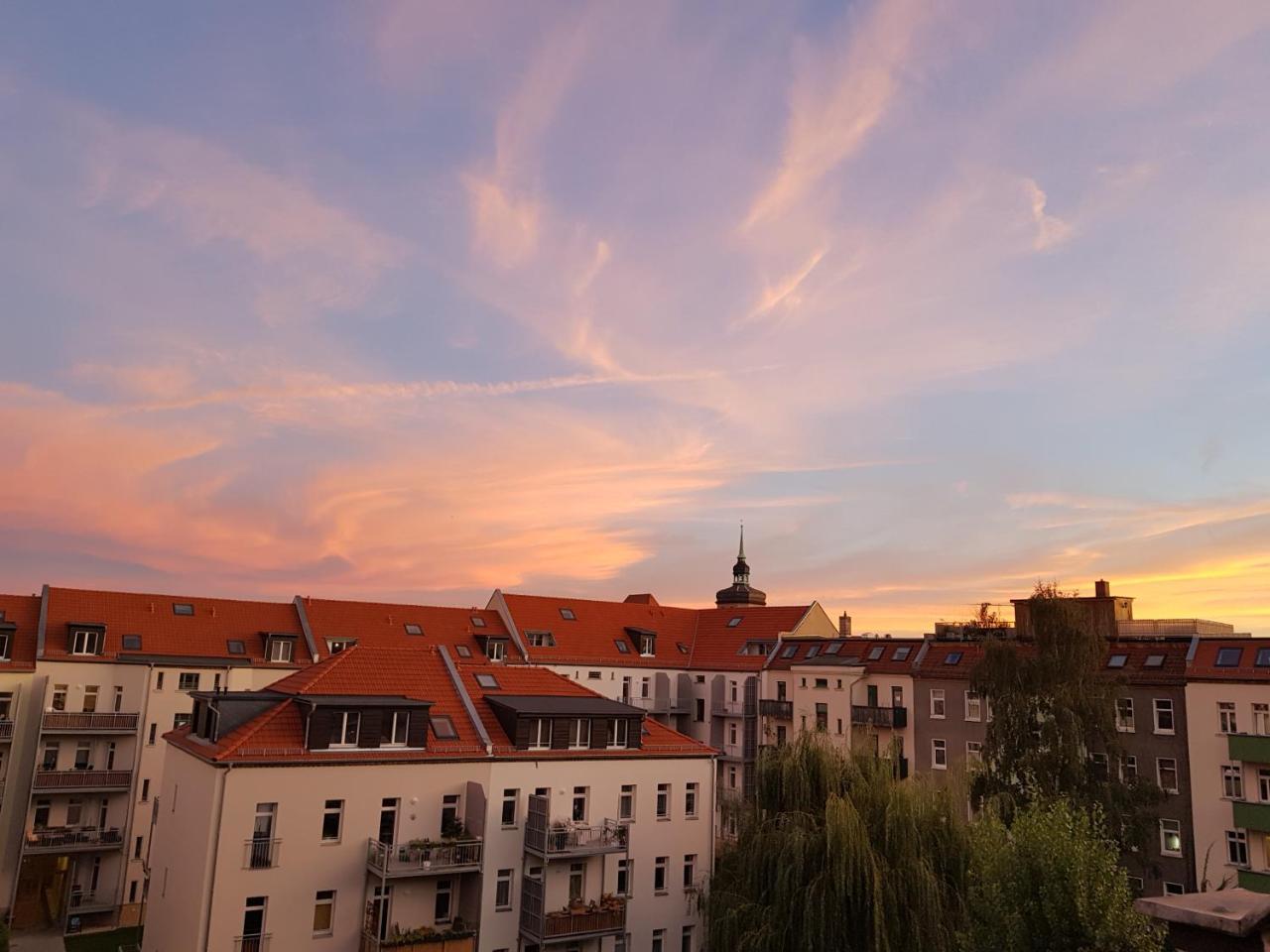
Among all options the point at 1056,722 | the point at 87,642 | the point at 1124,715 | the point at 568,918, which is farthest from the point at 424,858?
the point at 1124,715

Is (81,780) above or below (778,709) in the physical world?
below

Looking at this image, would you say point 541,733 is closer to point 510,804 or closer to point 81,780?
point 510,804

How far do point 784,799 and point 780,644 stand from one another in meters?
34.8

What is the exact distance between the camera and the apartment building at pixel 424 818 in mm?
27750

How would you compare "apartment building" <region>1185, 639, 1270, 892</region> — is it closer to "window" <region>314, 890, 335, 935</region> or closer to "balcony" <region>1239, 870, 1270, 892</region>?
"balcony" <region>1239, 870, 1270, 892</region>

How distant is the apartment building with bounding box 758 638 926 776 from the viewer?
52594 millimetres

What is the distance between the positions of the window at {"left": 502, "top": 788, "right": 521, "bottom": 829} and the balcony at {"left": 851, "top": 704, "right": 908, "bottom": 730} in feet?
87.6

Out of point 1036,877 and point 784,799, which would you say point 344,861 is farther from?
point 1036,877

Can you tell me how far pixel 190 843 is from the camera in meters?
29.0

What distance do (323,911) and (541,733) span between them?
30.2 feet

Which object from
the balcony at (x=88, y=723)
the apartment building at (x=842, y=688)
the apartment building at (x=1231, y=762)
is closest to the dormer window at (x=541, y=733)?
the apartment building at (x=842, y=688)

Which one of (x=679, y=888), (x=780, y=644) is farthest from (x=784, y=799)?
(x=780, y=644)

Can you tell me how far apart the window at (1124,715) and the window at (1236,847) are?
17.9ft

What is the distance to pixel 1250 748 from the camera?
3688cm
